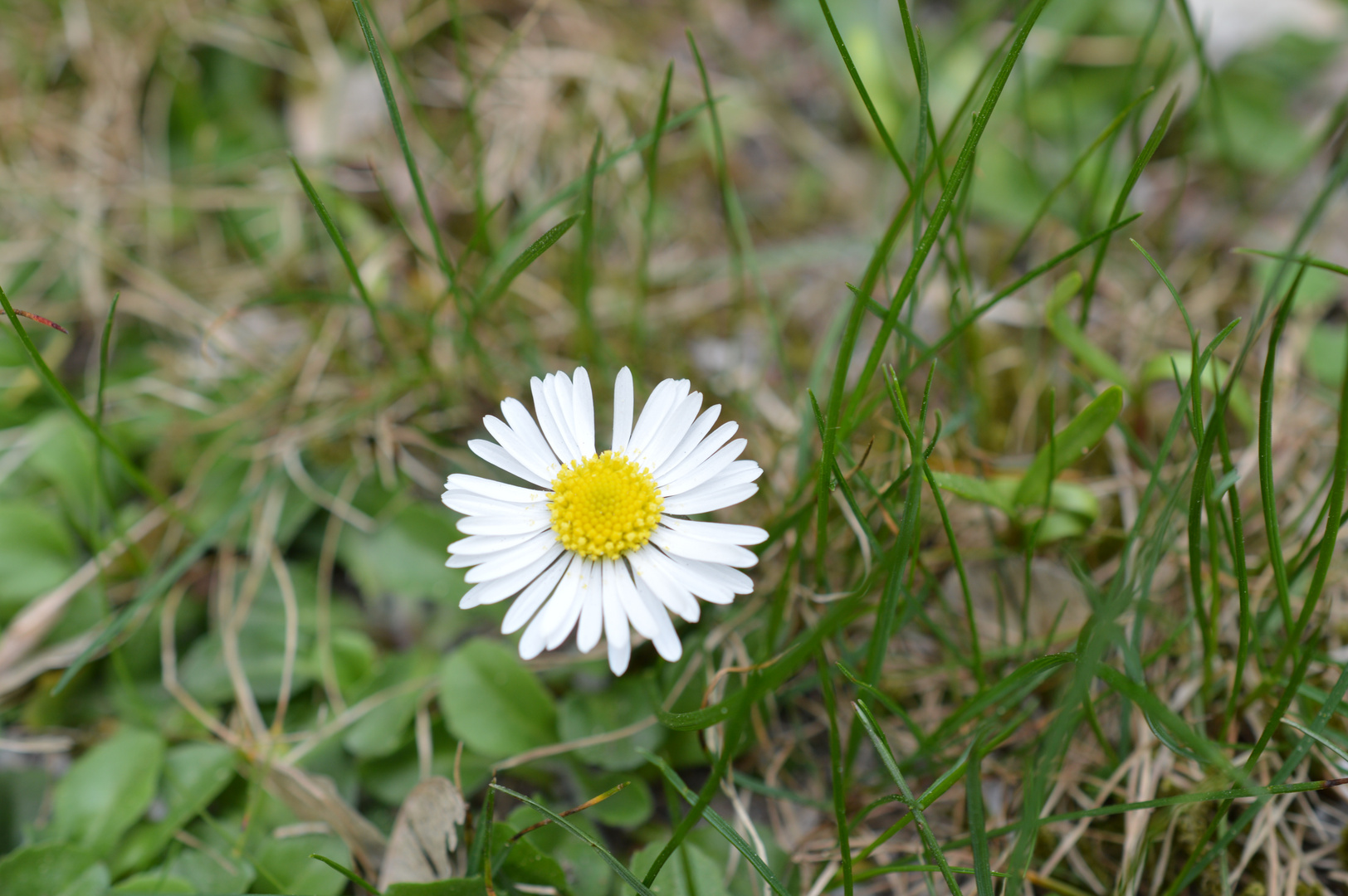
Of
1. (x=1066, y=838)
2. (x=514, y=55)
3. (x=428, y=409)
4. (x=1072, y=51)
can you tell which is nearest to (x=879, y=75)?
(x=1072, y=51)

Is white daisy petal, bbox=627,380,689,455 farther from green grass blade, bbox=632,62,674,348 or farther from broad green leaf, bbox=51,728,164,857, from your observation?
broad green leaf, bbox=51,728,164,857

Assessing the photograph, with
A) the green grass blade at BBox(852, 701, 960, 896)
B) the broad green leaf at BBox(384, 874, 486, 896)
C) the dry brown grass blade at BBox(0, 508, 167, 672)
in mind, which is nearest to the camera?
the green grass blade at BBox(852, 701, 960, 896)

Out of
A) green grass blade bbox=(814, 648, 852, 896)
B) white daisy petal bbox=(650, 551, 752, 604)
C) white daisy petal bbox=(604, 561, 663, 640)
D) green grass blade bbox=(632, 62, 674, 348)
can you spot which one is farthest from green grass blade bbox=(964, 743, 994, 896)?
green grass blade bbox=(632, 62, 674, 348)

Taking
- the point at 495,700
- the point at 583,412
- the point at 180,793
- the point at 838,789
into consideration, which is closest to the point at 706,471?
the point at 583,412

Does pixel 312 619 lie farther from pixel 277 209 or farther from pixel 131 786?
pixel 277 209

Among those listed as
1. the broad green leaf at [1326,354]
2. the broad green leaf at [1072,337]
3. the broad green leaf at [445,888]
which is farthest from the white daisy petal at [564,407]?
the broad green leaf at [1326,354]

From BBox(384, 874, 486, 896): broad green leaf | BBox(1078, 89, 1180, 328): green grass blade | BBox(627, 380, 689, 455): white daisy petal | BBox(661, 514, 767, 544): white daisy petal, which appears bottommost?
BBox(384, 874, 486, 896): broad green leaf
